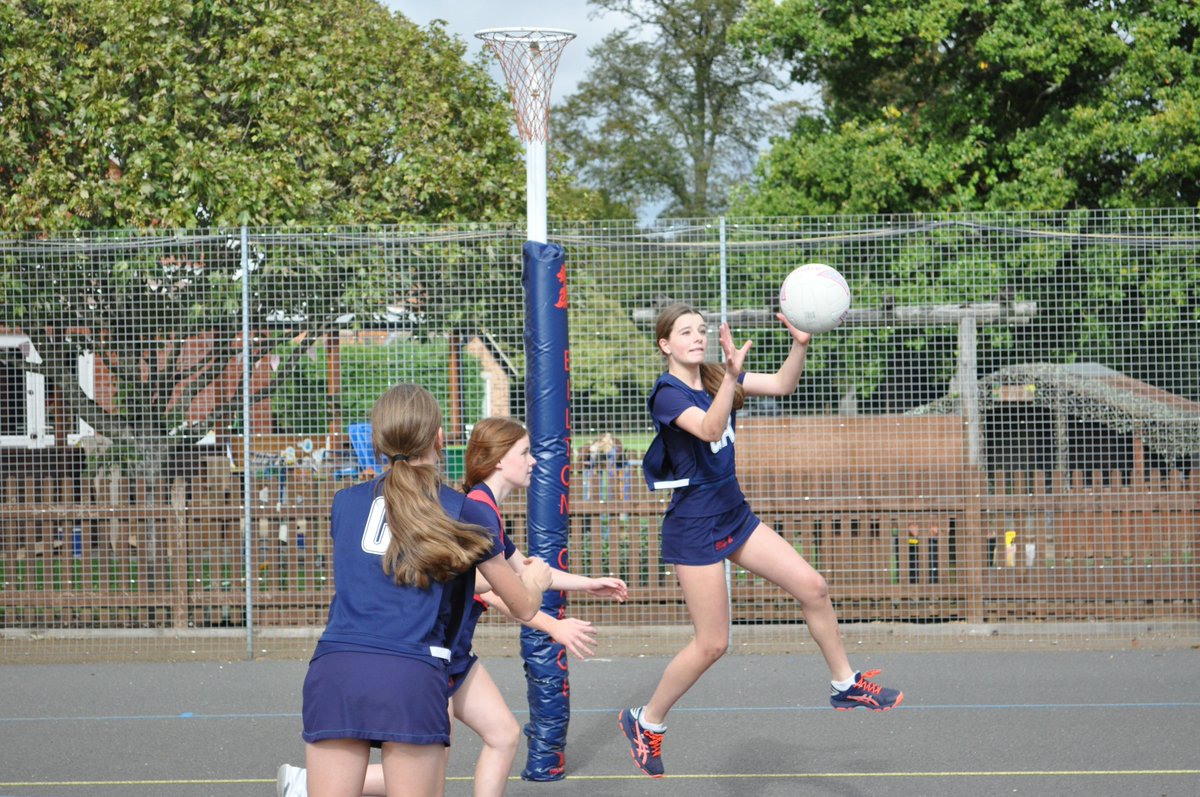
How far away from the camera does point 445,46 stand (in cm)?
1631

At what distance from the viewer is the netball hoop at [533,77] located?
21.0ft

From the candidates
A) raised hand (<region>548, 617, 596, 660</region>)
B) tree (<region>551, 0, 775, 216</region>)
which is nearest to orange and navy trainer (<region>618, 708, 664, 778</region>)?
raised hand (<region>548, 617, 596, 660</region>)

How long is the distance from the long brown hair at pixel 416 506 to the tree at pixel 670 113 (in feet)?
116

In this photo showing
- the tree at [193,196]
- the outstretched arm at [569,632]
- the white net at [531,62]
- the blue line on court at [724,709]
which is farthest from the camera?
the tree at [193,196]

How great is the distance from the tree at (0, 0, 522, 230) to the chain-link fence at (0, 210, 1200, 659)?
1.10 meters

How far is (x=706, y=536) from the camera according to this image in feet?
17.9

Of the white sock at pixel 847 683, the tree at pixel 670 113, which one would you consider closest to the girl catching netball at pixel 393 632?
the white sock at pixel 847 683

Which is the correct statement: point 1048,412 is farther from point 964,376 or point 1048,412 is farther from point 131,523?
point 131,523

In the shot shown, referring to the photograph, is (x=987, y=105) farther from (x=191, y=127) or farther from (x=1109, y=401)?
(x=191, y=127)

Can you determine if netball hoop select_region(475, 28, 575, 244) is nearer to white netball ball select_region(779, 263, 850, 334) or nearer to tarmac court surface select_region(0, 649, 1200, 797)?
white netball ball select_region(779, 263, 850, 334)

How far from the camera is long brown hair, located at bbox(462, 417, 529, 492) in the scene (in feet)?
14.6

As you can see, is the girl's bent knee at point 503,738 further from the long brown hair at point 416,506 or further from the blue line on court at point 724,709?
the blue line on court at point 724,709

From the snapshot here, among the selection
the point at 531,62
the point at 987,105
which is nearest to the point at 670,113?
the point at 987,105

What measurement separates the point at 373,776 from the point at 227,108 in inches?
328
